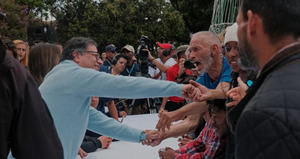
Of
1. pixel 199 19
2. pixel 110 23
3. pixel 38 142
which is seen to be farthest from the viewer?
pixel 110 23

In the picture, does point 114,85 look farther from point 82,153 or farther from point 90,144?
point 90,144

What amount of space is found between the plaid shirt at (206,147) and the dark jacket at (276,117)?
116 cm

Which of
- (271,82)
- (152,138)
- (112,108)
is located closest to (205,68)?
(152,138)

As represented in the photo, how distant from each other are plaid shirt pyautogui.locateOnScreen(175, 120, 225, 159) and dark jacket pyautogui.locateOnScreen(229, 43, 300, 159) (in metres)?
1.16

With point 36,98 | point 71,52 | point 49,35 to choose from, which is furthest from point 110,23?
point 36,98

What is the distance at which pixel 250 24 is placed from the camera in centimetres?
94

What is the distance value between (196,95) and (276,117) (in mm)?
1438

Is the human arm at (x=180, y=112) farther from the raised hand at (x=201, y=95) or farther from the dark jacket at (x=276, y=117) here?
the dark jacket at (x=276, y=117)

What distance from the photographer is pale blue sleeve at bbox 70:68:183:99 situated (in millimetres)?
2139

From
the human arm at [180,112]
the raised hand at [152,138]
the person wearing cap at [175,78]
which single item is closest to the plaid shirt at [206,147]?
the human arm at [180,112]

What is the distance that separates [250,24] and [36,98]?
2.65 feet

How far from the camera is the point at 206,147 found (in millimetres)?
2184

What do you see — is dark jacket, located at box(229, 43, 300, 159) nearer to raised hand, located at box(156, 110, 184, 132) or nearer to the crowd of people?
the crowd of people

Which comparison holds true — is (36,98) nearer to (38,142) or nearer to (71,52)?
(38,142)
